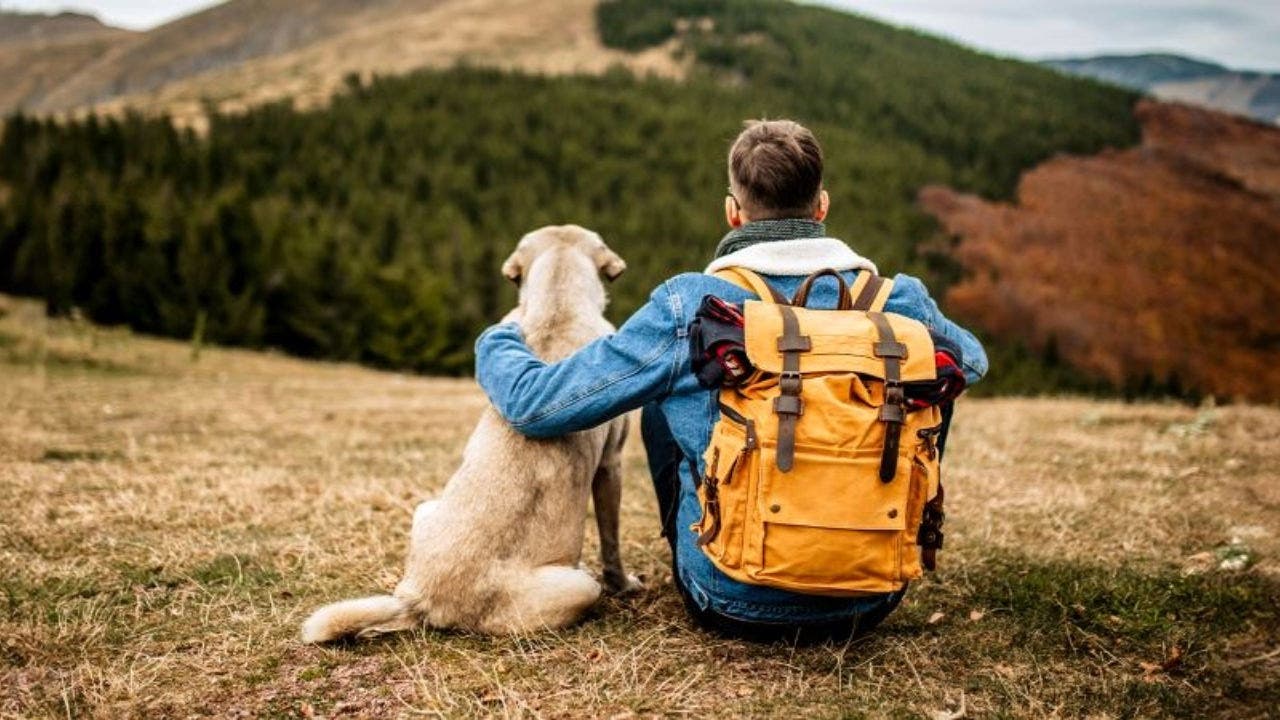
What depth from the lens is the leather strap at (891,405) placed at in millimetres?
2973

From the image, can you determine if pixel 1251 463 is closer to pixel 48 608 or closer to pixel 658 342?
pixel 658 342

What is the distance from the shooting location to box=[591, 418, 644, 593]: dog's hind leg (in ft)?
14.3

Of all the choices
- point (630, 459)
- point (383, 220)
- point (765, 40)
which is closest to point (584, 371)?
point (630, 459)

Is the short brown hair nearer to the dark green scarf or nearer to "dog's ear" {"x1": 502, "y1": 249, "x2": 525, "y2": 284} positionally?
the dark green scarf

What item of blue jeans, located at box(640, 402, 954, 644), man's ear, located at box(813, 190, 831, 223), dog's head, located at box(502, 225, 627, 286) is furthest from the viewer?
dog's head, located at box(502, 225, 627, 286)

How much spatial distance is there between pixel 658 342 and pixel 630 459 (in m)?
6.35

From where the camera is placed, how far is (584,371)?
3.44m

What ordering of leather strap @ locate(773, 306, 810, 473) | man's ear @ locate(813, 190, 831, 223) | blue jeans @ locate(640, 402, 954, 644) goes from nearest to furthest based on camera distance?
leather strap @ locate(773, 306, 810, 473) < man's ear @ locate(813, 190, 831, 223) < blue jeans @ locate(640, 402, 954, 644)

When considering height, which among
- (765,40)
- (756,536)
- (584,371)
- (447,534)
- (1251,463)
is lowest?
(1251,463)

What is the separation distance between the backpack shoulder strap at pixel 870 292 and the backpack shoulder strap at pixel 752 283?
283 mm

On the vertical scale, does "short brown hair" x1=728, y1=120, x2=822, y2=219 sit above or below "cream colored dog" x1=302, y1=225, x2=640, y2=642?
above

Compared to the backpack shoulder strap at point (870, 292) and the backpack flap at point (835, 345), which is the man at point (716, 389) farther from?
the backpack flap at point (835, 345)

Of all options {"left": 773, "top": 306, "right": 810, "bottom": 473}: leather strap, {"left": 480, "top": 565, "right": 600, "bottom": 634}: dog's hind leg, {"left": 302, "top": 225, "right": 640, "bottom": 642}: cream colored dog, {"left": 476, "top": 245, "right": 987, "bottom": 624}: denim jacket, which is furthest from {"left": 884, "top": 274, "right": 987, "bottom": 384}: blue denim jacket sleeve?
{"left": 480, "top": 565, "right": 600, "bottom": 634}: dog's hind leg

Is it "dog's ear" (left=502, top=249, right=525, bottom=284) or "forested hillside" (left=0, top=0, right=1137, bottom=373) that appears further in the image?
"forested hillside" (left=0, top=0, right=1137, bottom=373)
